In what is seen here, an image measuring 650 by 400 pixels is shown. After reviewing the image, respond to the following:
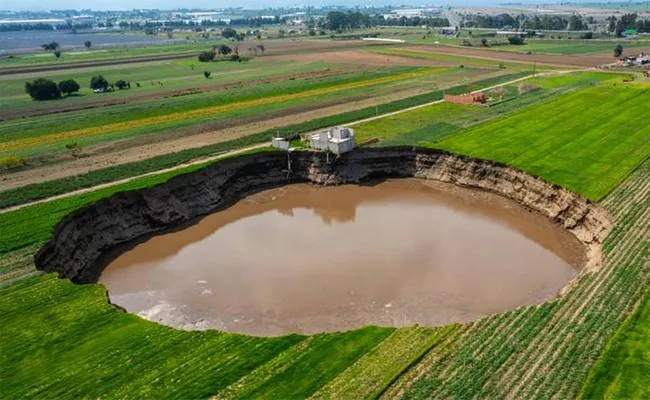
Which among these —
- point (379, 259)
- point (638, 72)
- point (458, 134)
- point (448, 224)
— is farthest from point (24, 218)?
point (638, 72)

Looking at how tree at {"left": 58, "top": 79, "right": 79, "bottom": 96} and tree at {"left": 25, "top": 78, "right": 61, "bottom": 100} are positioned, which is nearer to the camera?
tree at {"left": 25, "top": 78, "right": 61, "bottom": 100}

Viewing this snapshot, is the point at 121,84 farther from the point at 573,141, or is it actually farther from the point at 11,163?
the point at 573,141

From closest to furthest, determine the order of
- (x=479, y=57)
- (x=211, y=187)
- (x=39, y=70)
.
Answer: (x=211, y=187), (x=39, y=70), (x=479, y=57)

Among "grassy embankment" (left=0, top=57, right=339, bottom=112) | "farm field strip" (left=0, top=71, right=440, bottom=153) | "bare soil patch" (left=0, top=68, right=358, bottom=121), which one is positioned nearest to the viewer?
"farm field strip" (left=0, top=71, right=440, bottom=153)

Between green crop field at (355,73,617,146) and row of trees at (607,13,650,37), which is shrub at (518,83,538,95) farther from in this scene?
row of trees at (607,13,650,37)

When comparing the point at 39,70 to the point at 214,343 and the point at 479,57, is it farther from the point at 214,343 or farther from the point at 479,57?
the point at 214,343

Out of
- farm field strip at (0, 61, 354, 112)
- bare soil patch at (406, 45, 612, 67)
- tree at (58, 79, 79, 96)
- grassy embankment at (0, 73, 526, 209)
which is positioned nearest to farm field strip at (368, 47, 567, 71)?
bare soil patch at (406, 45, 612, 67)

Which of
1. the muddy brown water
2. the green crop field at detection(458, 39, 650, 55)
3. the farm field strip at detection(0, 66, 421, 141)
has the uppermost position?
the green crop field at detection(458, 39, 650, 55)
